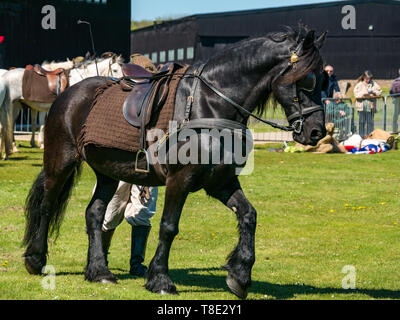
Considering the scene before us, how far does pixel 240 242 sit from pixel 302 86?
1455 millimetres

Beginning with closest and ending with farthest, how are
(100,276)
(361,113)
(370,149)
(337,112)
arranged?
(100,276), (370,149), (337,112), (361,113)

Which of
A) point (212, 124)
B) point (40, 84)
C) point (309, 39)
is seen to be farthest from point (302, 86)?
point (40, 84)

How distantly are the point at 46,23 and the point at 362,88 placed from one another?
1348 centimetres

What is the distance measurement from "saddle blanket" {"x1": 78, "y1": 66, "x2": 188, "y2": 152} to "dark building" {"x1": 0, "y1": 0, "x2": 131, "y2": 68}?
74.5 feet

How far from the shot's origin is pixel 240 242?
621 centimetres

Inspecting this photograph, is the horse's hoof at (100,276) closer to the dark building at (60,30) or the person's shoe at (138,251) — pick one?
the person's shoe at (138,251)

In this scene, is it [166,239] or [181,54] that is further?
[181,54]

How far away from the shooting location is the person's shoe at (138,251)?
7320 millimetres

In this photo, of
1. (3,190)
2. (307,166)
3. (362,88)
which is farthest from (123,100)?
(362,88)

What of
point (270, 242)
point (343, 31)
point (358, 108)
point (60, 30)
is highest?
point (343, 31)

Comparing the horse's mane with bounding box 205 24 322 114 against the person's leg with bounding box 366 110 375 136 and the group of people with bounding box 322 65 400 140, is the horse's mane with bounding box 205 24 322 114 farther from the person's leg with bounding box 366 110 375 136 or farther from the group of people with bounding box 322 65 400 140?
the person's leg with bounding box 366 110 375 136

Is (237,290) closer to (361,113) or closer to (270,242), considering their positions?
(270,242)

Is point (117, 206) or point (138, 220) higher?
point (117, 206)

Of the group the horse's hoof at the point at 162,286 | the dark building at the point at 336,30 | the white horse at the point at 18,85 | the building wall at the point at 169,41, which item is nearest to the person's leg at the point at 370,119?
the white horse at the point at 18,85
